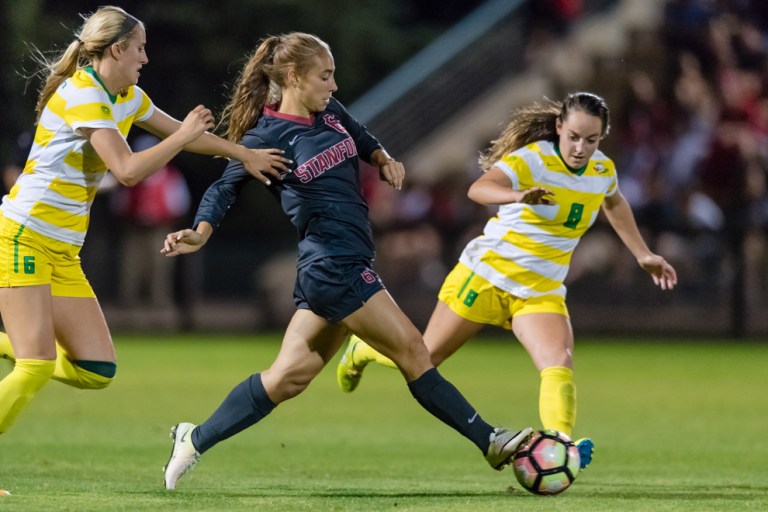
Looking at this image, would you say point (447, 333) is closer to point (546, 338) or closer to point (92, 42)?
point (546, 338)

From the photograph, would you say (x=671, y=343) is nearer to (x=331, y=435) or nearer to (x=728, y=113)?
(x=728, y=113)

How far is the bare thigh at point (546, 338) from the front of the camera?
7.43 m

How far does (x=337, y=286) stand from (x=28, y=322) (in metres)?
1.42

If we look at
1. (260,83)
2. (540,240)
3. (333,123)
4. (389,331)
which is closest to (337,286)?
(389,331)

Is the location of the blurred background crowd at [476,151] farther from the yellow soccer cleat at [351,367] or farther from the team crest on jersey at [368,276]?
the team crest on jersey at [368,276]

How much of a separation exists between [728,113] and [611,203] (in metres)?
11.2

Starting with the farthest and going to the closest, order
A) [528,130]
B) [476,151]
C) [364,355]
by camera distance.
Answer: [476,151]
[364,355]
[528,130]

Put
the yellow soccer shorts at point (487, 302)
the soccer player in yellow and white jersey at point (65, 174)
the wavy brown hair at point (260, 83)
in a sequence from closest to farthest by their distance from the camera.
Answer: the soccer player in yellow and white jersey at point (65, 174), the wavy brown hair at point (260, 83), the yellow soccer shorts at point (487, 302)

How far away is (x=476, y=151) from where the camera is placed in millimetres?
19406

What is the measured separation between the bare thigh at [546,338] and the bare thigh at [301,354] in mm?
1186

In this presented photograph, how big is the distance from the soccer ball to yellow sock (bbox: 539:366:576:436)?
1.73 feet

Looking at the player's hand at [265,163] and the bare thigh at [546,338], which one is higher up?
the player's hand at [265,163]

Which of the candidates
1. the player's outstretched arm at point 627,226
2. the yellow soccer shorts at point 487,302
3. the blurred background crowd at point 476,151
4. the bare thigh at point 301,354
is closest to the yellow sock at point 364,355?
the yellow soccer shorts at point 487,302

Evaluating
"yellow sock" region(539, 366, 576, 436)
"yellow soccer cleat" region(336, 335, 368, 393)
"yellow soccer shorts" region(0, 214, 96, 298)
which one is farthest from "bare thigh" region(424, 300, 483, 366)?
"yellow soccer shorts" region(0, 214, 96, 298)
